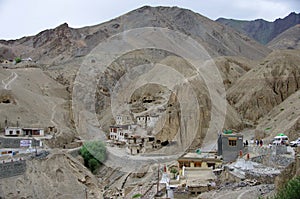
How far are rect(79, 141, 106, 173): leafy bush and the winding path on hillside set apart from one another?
17.5 metres

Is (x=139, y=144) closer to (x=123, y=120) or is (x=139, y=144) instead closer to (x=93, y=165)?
(x=93, y=165)

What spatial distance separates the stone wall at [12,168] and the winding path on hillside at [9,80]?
24620 millimetres

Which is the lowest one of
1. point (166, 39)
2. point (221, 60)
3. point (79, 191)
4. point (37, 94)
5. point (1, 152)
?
point (79, 191)

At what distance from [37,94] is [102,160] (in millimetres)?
22532

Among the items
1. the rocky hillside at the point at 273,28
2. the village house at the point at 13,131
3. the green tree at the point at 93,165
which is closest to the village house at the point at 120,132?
the green tree at the point at 93,165

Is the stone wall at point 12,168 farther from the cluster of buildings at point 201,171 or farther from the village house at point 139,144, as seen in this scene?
the village house at point 139,144

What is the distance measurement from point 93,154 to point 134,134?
23.8 feet

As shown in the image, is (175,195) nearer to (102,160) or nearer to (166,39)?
(102,160)

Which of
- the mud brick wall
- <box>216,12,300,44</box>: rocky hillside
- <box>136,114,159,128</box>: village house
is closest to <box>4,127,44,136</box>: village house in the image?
the mud brick wall

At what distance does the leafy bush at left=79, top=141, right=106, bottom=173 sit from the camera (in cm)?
4397

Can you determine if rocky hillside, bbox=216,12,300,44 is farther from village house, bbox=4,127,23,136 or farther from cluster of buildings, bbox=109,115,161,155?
village house, bbox=4,127,23,136

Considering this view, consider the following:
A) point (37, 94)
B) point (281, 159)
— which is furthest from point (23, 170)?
point (37, 94)

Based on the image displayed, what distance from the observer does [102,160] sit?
4447cm

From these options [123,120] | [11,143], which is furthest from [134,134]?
[11,143]
